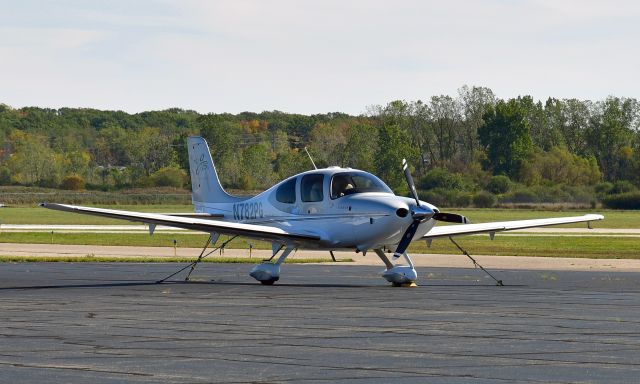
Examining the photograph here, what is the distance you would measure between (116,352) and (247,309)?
6473 millimetres

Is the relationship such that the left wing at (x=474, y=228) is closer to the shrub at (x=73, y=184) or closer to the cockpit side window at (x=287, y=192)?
the cockpit side window at (x=287, y=192)

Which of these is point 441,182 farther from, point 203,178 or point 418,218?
point 418,218

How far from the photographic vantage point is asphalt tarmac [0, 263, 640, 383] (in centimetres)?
1355

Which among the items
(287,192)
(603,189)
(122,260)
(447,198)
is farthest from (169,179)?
(287,192)

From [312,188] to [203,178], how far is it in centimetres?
582

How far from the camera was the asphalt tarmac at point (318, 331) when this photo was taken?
13.6 meters

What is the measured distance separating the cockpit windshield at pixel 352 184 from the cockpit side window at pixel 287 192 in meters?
1.28

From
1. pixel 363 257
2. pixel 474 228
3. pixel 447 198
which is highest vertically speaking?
pixel 474 228

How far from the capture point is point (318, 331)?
17766mm

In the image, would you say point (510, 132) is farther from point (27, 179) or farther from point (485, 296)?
point (485, 296)

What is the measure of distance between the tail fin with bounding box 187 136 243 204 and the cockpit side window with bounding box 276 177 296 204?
3117 mm

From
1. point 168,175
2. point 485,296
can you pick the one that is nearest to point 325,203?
point 485,296

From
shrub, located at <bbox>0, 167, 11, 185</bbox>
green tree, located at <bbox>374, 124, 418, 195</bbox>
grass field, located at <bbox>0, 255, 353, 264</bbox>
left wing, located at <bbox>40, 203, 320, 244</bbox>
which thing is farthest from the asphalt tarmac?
shrub, located at <bbox>0, 167, 11, 185</bbox>

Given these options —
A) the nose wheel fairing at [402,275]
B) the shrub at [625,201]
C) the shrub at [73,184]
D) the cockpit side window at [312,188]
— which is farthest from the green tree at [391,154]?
the nose wheel fairing at [402,275]
